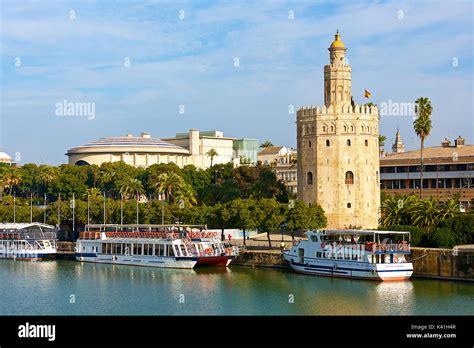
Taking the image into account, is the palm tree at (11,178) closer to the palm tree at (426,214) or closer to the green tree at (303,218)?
the green tree at (303,218)

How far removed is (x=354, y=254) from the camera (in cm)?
6091

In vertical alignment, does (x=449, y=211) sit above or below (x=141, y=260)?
above

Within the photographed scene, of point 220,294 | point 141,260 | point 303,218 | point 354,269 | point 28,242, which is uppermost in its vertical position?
point 303,218

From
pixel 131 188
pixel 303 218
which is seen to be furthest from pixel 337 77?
pixel 131 188

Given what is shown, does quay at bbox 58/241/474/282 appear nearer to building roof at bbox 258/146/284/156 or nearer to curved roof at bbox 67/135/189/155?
curved roof at bbox 67/135/189/155

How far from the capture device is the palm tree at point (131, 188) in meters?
109

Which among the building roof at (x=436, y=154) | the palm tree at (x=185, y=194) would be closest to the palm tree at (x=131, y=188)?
the palm tree at (x=185, y=194)

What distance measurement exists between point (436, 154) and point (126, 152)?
6455cm

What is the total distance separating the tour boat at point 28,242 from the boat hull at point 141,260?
13.6 ft

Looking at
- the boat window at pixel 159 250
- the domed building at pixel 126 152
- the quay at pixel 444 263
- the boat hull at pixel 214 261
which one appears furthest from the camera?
the domed building at pixel 126 152

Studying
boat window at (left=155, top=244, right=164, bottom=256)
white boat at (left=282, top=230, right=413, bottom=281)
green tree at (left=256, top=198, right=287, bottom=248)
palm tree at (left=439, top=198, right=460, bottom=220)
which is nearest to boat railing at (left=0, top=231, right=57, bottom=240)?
boat window at (left=155, top=244, right=164, bottom=256)

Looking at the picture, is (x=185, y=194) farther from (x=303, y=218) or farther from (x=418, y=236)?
(x=418, y=236)
